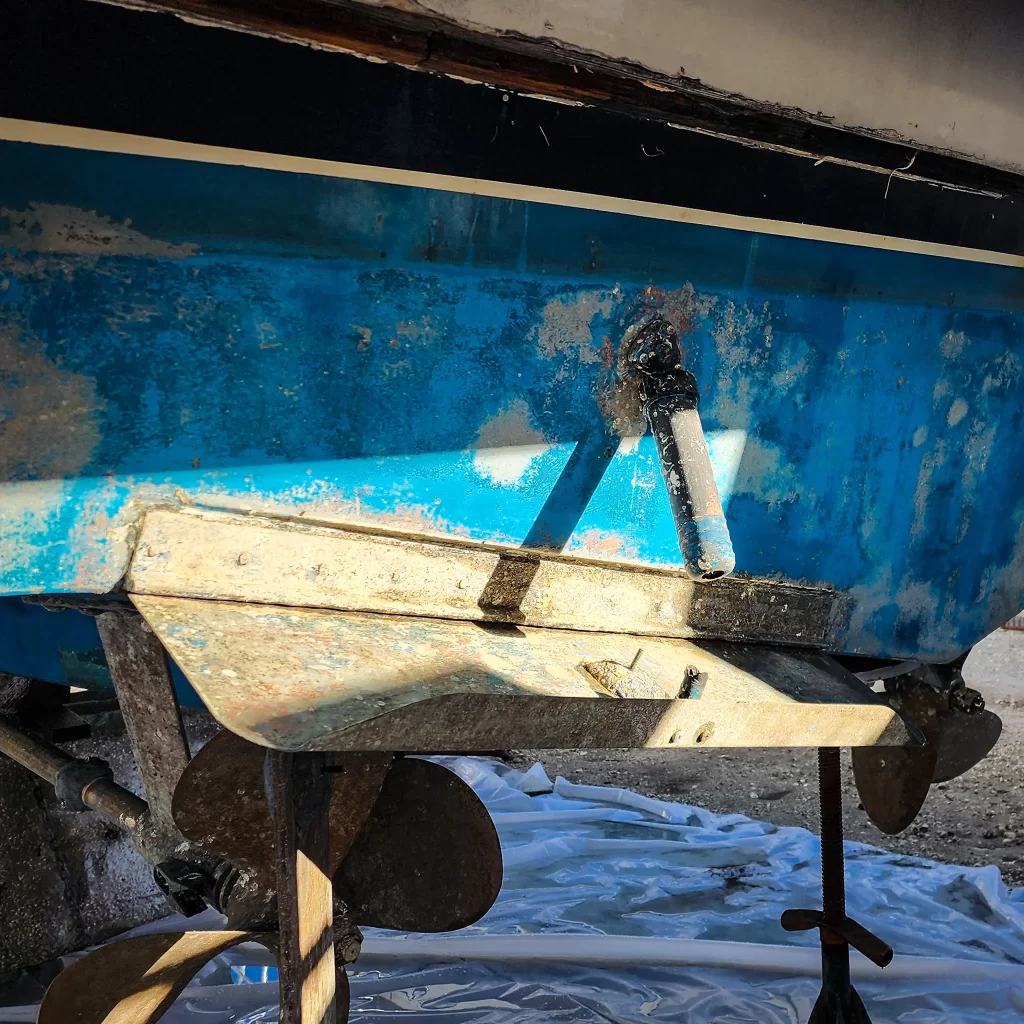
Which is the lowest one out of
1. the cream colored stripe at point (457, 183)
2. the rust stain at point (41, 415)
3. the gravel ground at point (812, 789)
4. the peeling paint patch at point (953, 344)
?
the gravel ground at point (812, 789)

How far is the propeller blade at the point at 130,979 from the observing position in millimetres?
1739

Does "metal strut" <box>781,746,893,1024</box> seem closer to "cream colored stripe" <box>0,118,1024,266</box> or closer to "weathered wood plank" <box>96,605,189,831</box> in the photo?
"cream colored stripe" <box>0,118,1024,266</box>

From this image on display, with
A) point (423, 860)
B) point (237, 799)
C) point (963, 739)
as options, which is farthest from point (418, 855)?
point (963, 739)

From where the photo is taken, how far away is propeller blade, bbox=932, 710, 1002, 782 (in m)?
2.78

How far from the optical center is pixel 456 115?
1.59 metres

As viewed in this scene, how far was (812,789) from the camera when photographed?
5.05 meters

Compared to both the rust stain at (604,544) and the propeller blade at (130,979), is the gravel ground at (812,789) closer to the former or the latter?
the rust stain at (604,544)

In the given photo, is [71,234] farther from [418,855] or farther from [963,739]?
[963,739]

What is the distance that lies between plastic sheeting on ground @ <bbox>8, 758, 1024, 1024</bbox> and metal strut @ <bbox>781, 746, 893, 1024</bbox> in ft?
0.97

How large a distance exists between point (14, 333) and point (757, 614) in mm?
1457

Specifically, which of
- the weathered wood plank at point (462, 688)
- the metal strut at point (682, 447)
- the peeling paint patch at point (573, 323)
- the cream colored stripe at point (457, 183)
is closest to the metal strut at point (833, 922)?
the weathered wood plank at point (462, 688)

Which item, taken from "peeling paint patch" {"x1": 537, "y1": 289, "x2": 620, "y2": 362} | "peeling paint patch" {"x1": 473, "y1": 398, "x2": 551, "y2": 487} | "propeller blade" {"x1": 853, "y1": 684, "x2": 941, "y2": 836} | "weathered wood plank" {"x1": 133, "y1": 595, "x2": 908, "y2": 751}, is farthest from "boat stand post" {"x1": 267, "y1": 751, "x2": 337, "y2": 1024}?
"propeller blade" {"x1": 853, "y1": 684, "x2": 941, "y2": 836}

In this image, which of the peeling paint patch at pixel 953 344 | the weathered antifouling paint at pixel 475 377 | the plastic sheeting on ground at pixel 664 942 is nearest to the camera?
the weathered antifouling paint at pixel 475 377

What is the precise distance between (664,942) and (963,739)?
1.15 meters
